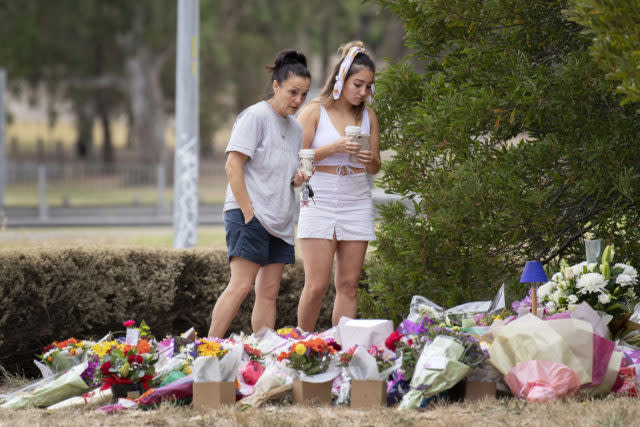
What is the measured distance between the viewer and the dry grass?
3602 millimetres

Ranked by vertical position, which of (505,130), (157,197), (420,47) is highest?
(420,47)

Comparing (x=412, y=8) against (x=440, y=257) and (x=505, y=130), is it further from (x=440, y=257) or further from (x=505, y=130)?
(x=440, y=257)

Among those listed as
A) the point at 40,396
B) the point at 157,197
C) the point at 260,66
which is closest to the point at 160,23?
the point at 260,66

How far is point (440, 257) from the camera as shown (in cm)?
559

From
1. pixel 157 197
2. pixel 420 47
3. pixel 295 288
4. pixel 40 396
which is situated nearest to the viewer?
pixel 40 396

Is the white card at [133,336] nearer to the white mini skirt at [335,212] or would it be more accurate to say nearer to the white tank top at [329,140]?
the white mini skirt at [335,212]

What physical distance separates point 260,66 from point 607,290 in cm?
2996

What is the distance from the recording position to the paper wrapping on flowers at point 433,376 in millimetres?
3984

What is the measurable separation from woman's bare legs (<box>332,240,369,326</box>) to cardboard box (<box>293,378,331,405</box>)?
3.65 feet

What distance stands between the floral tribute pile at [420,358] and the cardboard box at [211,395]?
0.08 m

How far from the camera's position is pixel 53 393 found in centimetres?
450

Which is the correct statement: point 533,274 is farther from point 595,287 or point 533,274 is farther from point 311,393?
point 311,393

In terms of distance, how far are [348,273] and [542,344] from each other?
5.14ft

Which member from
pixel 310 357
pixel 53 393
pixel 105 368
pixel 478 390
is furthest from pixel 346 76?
pixel 53 393
